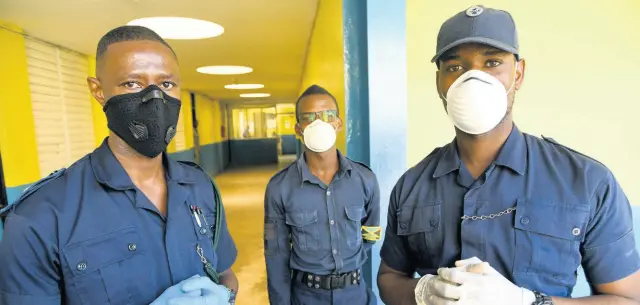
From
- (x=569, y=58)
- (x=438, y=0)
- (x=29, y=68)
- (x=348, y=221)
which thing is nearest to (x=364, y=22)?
(x=438, y=0)

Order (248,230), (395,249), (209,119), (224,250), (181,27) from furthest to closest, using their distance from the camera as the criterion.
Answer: (209,119) < (248,230) < (181,27) < (224,250) < (395,249)

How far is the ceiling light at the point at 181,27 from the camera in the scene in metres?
3.45

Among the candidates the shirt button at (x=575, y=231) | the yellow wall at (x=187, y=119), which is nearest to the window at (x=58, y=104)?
the yellow wall at (x=187, y=119)

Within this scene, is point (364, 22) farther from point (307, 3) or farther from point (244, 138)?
point (244, 138)

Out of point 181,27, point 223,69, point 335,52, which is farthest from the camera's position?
point 223,69

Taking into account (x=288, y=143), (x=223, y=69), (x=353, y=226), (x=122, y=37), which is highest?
(x=223, y=69)

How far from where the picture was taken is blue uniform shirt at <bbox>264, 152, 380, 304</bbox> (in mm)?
1742

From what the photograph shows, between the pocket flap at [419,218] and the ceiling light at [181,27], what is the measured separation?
127 inches

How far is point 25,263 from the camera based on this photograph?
2.77 feet

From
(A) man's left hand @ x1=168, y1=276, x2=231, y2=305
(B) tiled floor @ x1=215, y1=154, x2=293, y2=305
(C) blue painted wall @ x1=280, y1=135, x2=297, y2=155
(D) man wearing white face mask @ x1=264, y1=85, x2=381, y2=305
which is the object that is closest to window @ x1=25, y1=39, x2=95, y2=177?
(B) tiled floor @ x1=215, y1=154, x2=293, y2=305

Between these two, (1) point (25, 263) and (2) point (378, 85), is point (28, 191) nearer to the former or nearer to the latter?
(1) point (25, 263)

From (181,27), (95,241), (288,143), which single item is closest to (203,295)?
(95,241)

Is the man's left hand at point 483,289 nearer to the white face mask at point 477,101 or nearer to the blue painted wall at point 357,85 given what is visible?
the white face mask at point 477,101

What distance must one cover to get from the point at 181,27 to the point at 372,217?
9.92ft
